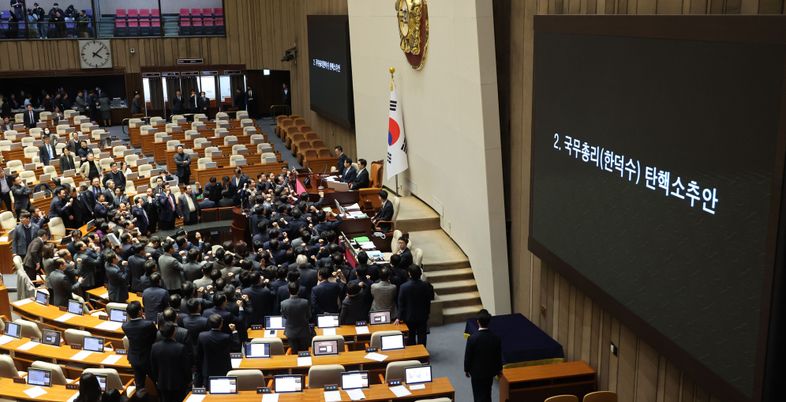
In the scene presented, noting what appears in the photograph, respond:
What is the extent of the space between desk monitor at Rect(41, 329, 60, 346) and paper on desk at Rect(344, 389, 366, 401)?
13.3 ft

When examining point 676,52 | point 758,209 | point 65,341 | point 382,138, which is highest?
point 676,52

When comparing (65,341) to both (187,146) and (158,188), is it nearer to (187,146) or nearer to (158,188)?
(158,188)

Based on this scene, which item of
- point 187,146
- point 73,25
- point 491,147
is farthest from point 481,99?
point 73,25

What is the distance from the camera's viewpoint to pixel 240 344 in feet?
32.6

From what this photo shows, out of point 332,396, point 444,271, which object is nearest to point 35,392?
point 332,396

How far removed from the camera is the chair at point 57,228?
15.4 metres

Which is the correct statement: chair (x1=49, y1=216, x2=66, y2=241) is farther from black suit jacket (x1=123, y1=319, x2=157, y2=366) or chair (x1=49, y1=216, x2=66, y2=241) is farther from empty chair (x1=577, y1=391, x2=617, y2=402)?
empty chair (x1=577, y1=391, x2=617, y2=402)

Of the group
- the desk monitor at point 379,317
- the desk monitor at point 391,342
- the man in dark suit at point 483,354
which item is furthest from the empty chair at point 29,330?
the man in dark suit at point 483,354

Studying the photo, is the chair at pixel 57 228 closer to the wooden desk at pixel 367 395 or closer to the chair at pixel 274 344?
the chair at pixel 274 344

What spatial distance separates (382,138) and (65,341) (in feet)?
29.7

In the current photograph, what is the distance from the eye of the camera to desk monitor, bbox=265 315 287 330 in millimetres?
10367

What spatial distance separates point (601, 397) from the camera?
8352 mm

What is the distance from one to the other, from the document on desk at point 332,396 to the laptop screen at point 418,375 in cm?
76

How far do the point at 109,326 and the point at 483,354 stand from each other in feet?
16.9
